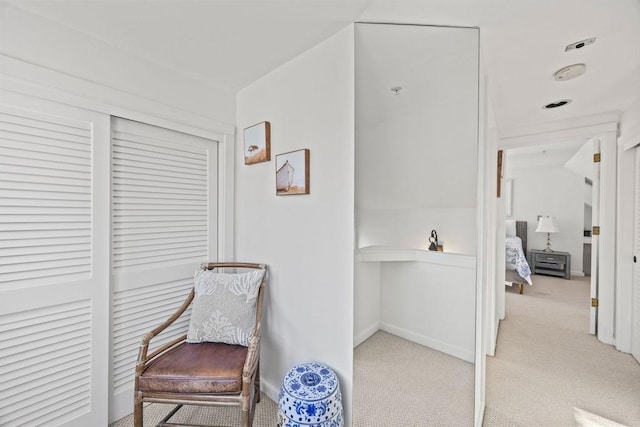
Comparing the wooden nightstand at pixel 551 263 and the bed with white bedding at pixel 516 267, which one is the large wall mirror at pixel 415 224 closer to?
the bed with white bedding at pixel 516 267

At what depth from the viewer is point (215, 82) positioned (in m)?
1.96

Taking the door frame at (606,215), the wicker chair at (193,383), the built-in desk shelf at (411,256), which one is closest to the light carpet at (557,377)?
the door frame at (606,215)

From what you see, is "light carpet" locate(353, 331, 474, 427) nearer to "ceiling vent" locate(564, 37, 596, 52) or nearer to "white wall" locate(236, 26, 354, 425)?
"white wall" locate(236, 26, 354, 425)

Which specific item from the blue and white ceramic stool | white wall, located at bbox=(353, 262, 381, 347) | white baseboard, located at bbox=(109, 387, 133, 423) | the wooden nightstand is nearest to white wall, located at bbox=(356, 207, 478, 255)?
white wall, located at bbox=(353, 262, 381, 347)

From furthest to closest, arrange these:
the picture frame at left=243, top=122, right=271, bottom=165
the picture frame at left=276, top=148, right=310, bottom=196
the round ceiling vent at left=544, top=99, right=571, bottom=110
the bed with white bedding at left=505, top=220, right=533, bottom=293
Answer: the bed with white bedding at left=505, top=220, right=533, bottom=293, the round ceiling vent at left=544, top=99, right=571, bottom=110, the picture frame at left=243, top=122, right=271, bottom=165, the picture frame at left=276, top=148, right=310, bottom=196

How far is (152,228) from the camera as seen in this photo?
176 centimetres

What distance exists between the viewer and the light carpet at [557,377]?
1.66m

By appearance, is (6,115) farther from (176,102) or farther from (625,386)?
(625,386)

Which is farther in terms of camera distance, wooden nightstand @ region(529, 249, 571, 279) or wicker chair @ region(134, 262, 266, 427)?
wooden nightstand @ region(529, 249, 571, 279)

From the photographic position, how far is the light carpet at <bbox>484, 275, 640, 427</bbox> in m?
1.66

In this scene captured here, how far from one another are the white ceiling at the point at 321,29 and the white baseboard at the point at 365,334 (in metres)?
1.57

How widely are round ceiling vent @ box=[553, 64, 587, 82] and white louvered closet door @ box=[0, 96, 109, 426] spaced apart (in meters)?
2.91

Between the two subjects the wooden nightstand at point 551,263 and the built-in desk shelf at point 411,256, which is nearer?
the built-in desk shelf at point 411,256

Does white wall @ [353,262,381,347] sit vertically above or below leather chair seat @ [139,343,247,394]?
above
